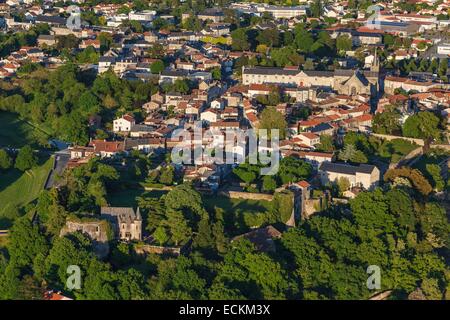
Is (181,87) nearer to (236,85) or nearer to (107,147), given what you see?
(236,85)

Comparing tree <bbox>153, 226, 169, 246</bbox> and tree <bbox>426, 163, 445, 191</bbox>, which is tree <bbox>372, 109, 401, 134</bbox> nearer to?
tree <bbox>426, 163, 445, 191</bbox>

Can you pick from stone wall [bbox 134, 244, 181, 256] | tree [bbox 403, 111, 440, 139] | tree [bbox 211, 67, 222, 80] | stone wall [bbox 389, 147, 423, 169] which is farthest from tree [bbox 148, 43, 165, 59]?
stone wall [bbox 134, 244, 181, 256]

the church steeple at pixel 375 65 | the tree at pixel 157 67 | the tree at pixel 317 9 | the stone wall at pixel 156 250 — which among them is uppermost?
the stone wall at pixel 156 250

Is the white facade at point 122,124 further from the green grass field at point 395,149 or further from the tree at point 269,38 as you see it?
the tree at point 269,38

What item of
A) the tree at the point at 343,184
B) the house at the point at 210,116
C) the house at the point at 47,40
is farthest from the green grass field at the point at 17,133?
the house at the point at 47,40
